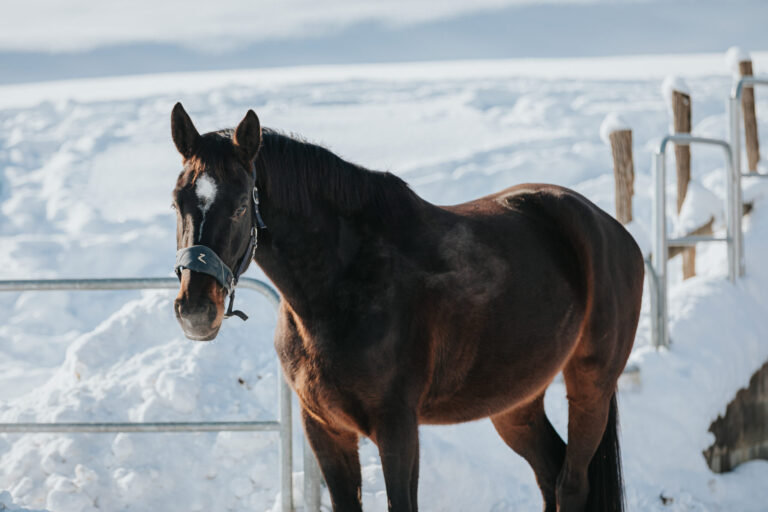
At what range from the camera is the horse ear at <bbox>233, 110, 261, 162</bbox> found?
212 centimetres

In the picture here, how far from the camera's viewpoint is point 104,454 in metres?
4.37

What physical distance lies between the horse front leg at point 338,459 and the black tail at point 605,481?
1.17 metres

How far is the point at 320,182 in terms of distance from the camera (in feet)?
7.77

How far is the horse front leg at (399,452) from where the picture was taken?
89.5 inches

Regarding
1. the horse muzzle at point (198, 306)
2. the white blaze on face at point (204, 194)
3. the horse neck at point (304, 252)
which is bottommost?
the horse muzzle at point (198, 306)

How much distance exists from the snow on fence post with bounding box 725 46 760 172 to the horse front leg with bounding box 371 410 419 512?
673 cm

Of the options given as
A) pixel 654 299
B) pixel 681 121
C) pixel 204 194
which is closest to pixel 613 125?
pixel 681 121

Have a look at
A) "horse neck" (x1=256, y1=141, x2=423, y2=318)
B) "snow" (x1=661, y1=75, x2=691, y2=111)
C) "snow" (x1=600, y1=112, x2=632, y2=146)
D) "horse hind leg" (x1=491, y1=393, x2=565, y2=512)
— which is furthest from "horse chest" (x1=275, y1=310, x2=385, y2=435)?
"snow" (x1=661, y1=75, x2=691, y2=111)

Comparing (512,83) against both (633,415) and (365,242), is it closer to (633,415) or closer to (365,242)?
(633,415)

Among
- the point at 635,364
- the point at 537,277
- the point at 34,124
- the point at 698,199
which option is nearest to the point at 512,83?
the point at 34,124

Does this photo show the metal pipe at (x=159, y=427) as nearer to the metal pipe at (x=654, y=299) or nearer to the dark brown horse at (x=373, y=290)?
the dark brown horse at (x=373, y=290)

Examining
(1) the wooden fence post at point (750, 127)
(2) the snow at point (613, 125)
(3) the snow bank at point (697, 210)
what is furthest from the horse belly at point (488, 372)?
(1) the wooden fence post at point (750, 127)

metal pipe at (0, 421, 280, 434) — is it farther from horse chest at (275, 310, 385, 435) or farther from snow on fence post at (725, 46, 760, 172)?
snow on fence post at (725, 46, 760, 172)

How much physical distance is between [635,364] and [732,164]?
78.1 inches
